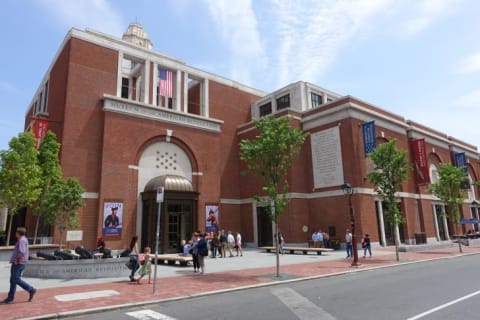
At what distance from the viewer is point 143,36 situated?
62094 mm

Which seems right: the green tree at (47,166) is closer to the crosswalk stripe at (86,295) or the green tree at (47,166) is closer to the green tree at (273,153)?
the crosswalk stripe at (86,295)

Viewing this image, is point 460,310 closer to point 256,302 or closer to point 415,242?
point 256,302

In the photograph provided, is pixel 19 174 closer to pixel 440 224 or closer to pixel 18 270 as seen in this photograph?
pixel 18 270

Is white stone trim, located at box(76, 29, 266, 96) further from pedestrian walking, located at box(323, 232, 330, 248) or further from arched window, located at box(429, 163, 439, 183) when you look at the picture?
arched window, located at box(429, 163, 439, 183)

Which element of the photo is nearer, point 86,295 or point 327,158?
point 86,295

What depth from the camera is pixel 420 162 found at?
33.1 metres

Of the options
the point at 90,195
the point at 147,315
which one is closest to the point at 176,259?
the point at 90,195

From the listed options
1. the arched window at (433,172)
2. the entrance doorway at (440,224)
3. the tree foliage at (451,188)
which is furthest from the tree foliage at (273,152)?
the arched window at (433,172)

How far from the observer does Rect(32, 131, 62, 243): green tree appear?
834 inches

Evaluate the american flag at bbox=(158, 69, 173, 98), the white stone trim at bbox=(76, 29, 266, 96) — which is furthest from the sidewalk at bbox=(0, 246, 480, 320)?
the american flag at bbox=(158, 69, 173, 98)

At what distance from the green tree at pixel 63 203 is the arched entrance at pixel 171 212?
626cm

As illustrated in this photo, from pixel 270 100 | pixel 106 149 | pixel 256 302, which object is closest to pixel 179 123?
pixel 106 149

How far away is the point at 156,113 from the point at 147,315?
21.5 m

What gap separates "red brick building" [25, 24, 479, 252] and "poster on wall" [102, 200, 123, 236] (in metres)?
0.07
